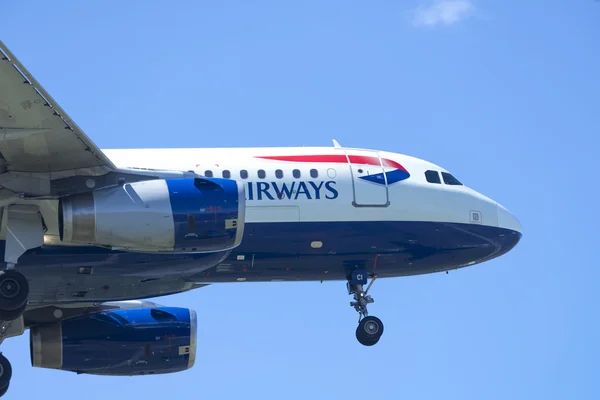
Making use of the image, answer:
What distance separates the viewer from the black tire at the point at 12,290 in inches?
1062

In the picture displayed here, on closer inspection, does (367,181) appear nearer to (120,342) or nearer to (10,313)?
(120,342)

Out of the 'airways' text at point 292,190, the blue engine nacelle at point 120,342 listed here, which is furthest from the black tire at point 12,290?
the 'airways' text at point 292,190

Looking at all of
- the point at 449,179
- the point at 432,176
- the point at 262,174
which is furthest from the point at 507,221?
the point at 262,174

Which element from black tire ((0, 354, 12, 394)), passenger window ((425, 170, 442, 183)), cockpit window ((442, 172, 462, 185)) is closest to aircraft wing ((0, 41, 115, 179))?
black tire ((0, 354, 12, 394))

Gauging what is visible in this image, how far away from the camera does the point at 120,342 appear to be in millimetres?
32344

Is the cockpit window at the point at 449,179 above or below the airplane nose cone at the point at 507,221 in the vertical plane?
above

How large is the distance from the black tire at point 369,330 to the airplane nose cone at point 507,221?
3669mm

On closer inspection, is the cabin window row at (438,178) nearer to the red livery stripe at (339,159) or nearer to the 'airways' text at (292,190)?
the red livery stripe at (339,159)

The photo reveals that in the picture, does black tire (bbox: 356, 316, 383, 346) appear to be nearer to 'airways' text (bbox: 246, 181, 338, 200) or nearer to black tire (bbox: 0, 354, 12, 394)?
'airways' text (bbox: 246, 181, 338, 200)

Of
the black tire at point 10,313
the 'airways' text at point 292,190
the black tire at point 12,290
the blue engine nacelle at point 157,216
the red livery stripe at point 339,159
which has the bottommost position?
the black tire at point 10,313

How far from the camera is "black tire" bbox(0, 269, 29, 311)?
88.5ft

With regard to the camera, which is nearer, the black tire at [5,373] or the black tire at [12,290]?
the black tire at [12,290]

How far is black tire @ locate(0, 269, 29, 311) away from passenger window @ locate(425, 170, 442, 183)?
9.69 meters

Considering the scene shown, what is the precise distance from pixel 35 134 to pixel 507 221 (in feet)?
38.6
